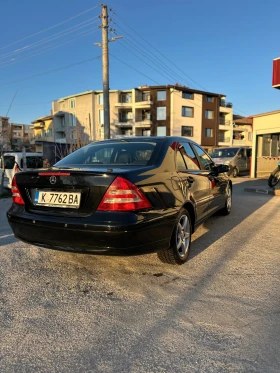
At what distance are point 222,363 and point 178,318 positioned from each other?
0.56 meters

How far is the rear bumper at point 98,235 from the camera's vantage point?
8.54ft

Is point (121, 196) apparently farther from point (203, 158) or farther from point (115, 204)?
point (203, 158)

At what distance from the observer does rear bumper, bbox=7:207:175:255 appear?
8.54ft

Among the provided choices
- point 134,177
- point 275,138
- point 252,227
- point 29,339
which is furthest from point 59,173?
point 275,138

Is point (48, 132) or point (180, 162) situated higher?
point (48, 132)

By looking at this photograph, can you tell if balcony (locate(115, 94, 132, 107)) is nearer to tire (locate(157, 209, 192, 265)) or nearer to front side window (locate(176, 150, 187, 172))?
front side window (locate(176, 150, 187, 172))

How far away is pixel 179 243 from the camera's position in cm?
339

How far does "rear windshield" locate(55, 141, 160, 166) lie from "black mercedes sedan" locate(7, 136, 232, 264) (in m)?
0.01

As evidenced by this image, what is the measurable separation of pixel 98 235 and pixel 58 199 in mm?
596

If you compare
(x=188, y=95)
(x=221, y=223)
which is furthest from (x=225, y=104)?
(x=221, y=223)

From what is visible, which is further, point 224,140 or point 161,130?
point 224,140

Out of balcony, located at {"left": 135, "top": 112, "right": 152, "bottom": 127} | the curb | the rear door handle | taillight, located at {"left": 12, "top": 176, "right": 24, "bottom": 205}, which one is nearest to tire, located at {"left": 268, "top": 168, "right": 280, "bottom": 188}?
the curb

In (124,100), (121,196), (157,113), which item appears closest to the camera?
(121,196)

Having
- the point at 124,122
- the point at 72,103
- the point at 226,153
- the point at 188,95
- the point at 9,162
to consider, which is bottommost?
the point at 9,162
